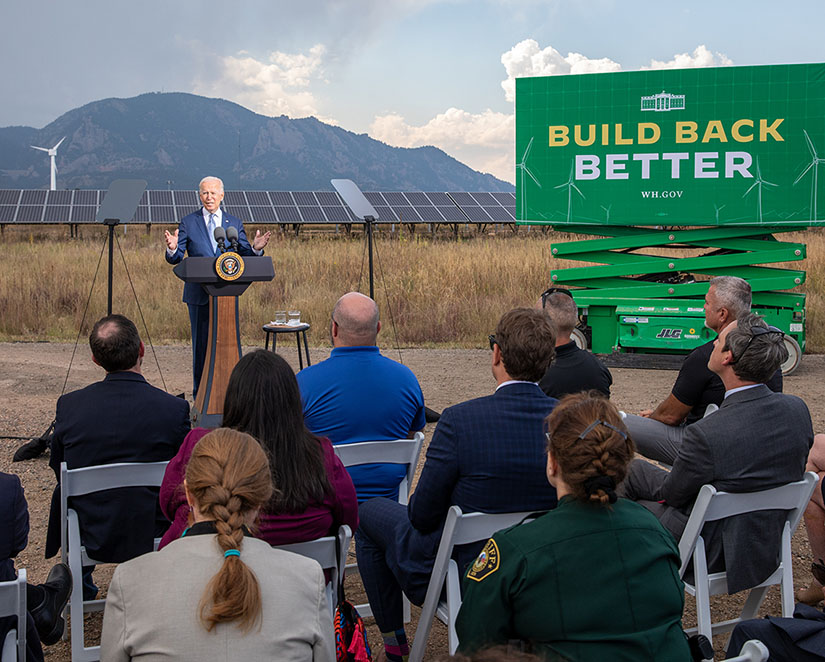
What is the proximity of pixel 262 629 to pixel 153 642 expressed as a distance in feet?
0.72

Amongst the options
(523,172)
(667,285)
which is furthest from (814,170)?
(523,172)

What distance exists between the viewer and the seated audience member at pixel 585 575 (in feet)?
6.04

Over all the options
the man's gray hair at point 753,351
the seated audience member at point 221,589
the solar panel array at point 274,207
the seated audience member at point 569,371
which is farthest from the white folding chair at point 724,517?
the solar panel array at point 274,207

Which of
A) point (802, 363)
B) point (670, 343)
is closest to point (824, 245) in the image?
point (802, 363)

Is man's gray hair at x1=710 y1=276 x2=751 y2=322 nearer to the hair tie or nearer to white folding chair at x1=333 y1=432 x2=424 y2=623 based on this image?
white folding chair at x1=333 y1=432 x2=424 y2=623

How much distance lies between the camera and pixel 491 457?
265cm

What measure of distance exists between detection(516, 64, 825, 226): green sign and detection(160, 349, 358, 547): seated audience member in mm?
7407

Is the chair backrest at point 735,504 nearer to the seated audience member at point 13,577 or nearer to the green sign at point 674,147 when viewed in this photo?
the seated audience member at point 13,577

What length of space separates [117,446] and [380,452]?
997mm

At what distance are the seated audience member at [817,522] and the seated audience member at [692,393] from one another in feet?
1.17

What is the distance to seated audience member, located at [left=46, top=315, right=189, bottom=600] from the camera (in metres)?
3.14

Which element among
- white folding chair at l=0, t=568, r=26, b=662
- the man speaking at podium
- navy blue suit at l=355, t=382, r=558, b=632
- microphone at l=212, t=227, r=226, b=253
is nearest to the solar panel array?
the man speaking at podium

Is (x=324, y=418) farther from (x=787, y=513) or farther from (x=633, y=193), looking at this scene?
(x=633, y=193)

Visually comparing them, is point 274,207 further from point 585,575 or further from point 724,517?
point 585,575
